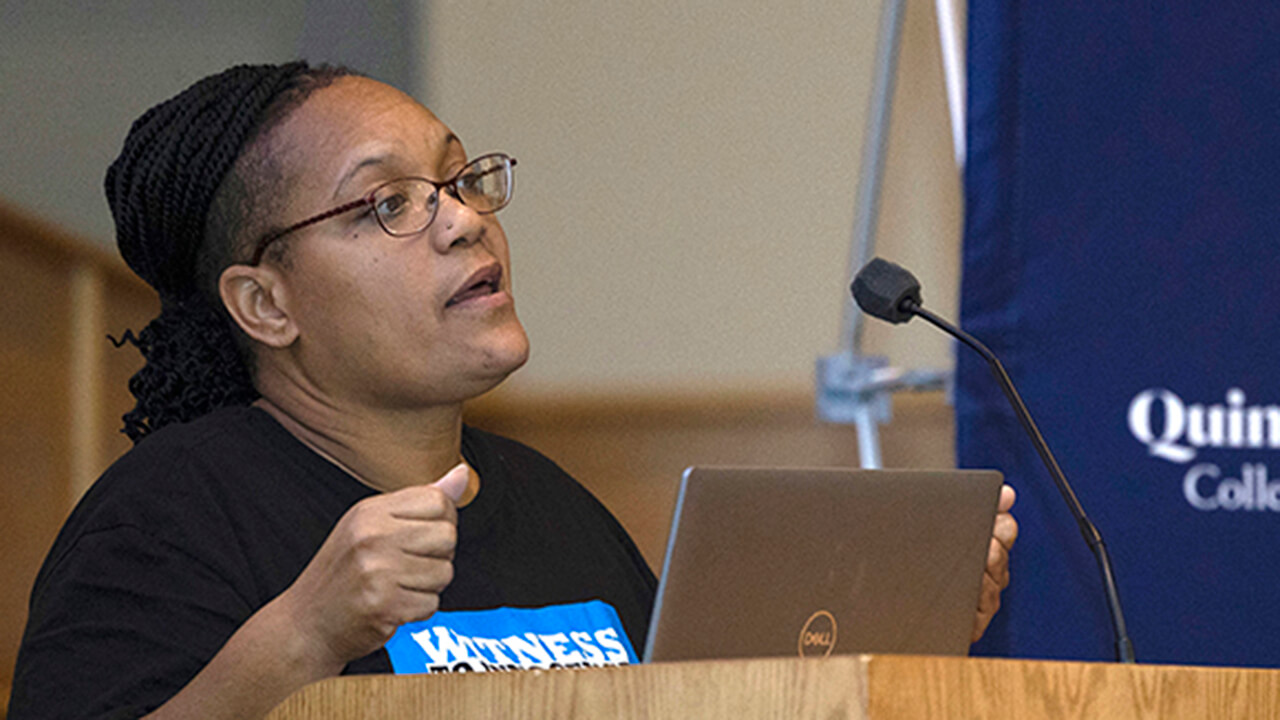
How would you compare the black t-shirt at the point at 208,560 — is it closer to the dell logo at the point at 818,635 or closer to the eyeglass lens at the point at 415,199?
the eyeglass lens at the point at 415,199

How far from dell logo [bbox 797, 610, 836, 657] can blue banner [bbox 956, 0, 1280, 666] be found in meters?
0.84

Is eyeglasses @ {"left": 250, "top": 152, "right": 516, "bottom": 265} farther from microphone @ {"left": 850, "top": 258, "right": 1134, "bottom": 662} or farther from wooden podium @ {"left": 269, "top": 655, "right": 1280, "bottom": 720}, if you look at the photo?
wooden podium @ {"left": 269, "top": 655, "right": 1280, "bottom": 720}

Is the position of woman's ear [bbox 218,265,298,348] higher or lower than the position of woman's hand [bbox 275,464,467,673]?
higher

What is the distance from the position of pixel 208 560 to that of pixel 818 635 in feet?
1.55

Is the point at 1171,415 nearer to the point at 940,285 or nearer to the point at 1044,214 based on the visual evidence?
the point at 1044,214

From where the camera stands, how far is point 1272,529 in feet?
5.76

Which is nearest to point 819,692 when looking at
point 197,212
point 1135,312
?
point 197,212

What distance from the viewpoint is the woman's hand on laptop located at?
1.22 m

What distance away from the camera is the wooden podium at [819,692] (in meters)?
0.73

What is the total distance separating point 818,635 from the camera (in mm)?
984

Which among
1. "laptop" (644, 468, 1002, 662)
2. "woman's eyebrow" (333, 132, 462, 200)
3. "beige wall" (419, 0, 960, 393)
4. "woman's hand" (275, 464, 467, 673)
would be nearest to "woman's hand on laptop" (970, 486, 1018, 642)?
"laptop" (644, 468, 1002, 662)

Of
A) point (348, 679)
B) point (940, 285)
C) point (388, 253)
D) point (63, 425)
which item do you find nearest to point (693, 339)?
point (940, 285)

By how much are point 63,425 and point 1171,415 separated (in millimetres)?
1769

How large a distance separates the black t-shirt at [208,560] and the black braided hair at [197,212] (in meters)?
0.15
